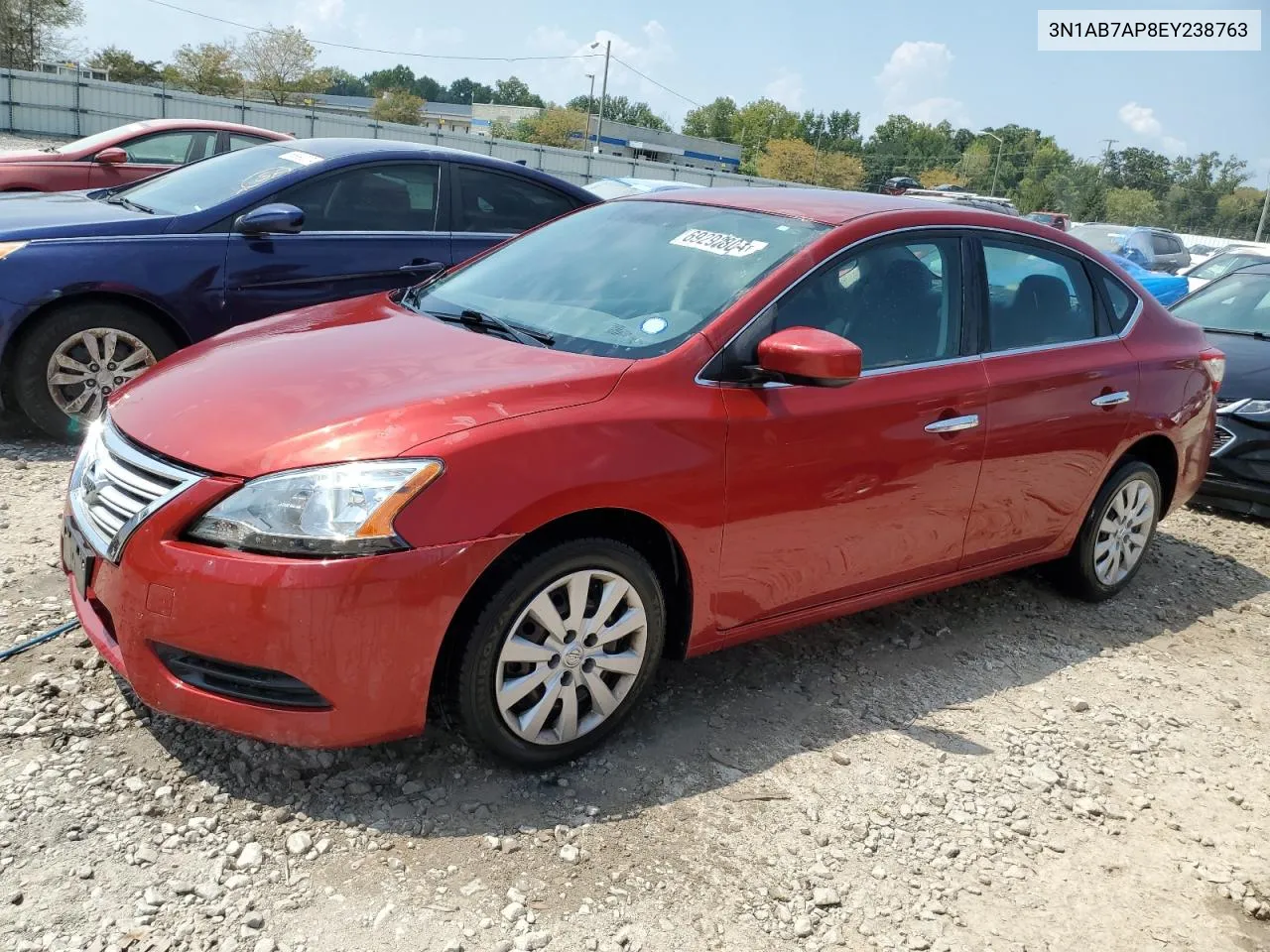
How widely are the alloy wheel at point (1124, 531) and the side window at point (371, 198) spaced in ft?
13.1

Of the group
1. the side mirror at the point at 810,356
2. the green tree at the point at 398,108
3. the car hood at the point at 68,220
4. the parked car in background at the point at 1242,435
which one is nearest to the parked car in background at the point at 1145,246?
the parked car in background at the point at 1242,435

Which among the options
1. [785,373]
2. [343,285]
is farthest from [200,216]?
[785,373]

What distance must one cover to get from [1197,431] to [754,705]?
110 inches

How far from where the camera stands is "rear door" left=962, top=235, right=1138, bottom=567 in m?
4.10

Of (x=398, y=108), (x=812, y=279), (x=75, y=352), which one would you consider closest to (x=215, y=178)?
(x=75, y=352)

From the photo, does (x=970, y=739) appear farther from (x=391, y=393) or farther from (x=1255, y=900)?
(x=391, y=393)

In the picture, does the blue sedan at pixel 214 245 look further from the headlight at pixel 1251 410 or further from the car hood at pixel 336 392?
the headlight at pixel 1251 410

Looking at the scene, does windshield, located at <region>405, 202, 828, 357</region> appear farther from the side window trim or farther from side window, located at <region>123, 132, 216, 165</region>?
side window, located at <region>123, 132, 216, 165</region>

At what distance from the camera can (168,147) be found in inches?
389

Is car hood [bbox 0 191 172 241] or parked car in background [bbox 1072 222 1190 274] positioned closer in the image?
car hood [bbox 0 191 172 241]

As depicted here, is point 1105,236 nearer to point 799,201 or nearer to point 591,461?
point 799,201

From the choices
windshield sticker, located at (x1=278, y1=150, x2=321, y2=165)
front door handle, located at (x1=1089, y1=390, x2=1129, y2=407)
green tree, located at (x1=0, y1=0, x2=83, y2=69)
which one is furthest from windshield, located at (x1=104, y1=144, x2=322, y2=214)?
green tree, located at (x1=0, y1=0, x2=83, y2=69)

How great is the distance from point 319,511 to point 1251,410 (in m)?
6.01

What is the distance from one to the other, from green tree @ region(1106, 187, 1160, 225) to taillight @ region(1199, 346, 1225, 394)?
69.9 metres
